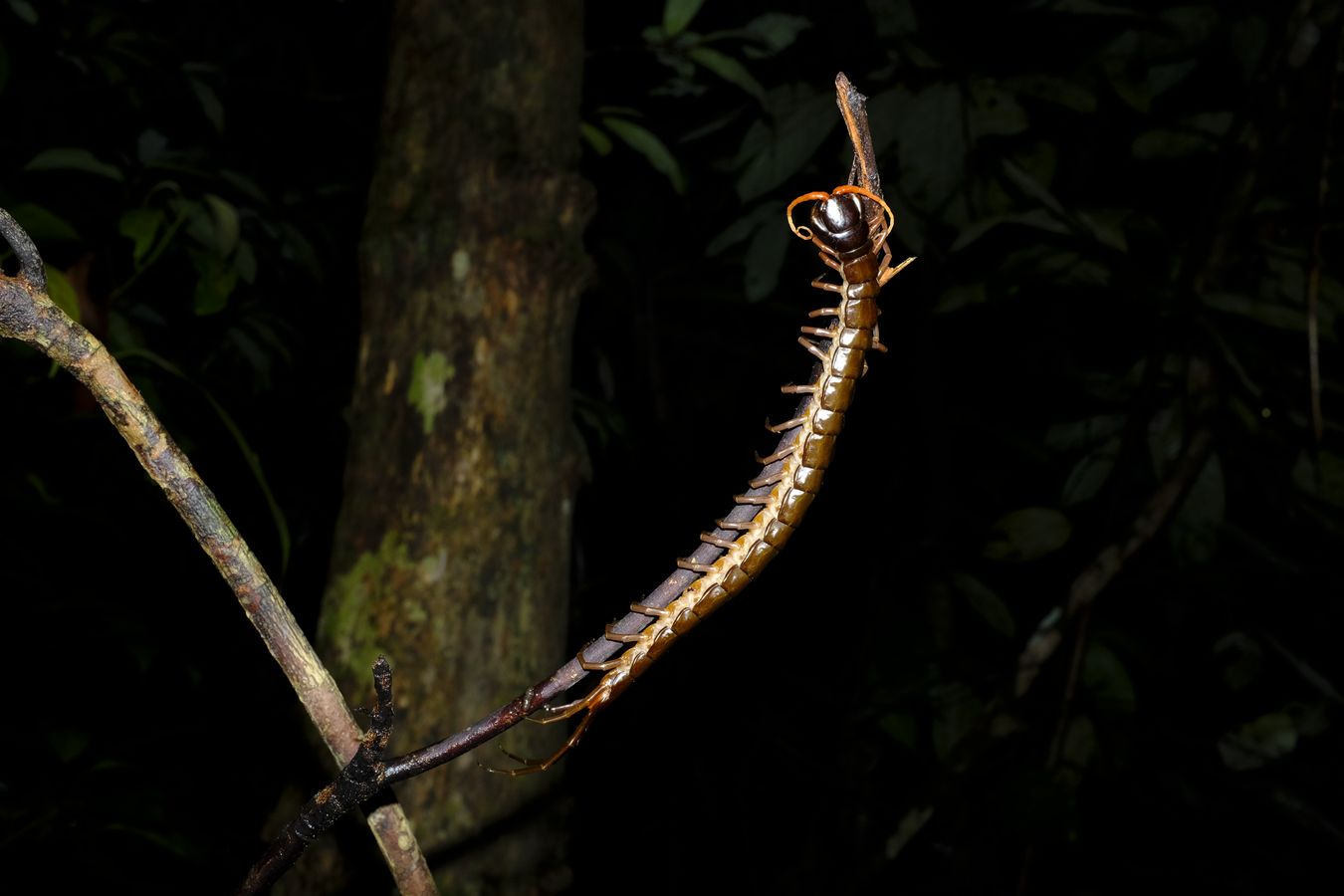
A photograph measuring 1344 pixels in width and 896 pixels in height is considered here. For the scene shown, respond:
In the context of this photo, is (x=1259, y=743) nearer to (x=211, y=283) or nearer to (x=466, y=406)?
(x=466, y=406)

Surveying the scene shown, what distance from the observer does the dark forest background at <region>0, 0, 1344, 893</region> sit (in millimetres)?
1983

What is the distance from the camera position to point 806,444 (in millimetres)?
624

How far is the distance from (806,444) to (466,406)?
38.4 inches

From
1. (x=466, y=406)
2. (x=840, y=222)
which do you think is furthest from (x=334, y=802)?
(x=466, y=406)

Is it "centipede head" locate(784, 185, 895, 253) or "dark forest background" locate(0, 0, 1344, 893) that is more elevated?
"centipede head" locate(784, 185, 895, 253)

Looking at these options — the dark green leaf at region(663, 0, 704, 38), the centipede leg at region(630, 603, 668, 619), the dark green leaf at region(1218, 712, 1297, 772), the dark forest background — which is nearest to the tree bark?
the dark forest background

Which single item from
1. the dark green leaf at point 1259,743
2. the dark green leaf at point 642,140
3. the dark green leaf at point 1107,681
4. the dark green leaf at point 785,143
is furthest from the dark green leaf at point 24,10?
the dark green leaf at point 1259,743

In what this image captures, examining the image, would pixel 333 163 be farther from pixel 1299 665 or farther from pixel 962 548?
pixel 1299 665

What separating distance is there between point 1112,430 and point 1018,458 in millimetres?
951

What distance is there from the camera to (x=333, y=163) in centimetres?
279

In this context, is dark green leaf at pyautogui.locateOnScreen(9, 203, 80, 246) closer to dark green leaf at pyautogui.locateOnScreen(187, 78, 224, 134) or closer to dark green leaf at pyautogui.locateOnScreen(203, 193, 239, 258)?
dark green leaf at pyautogui.locateOnScreen(203, 193, 239, 258)

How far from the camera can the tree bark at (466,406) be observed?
57.7 inches

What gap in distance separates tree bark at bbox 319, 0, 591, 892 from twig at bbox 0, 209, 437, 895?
90 centimetres

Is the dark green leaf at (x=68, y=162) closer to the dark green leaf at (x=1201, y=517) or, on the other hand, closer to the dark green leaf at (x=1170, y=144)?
the dark green leaf at (x=1170, y=144)
